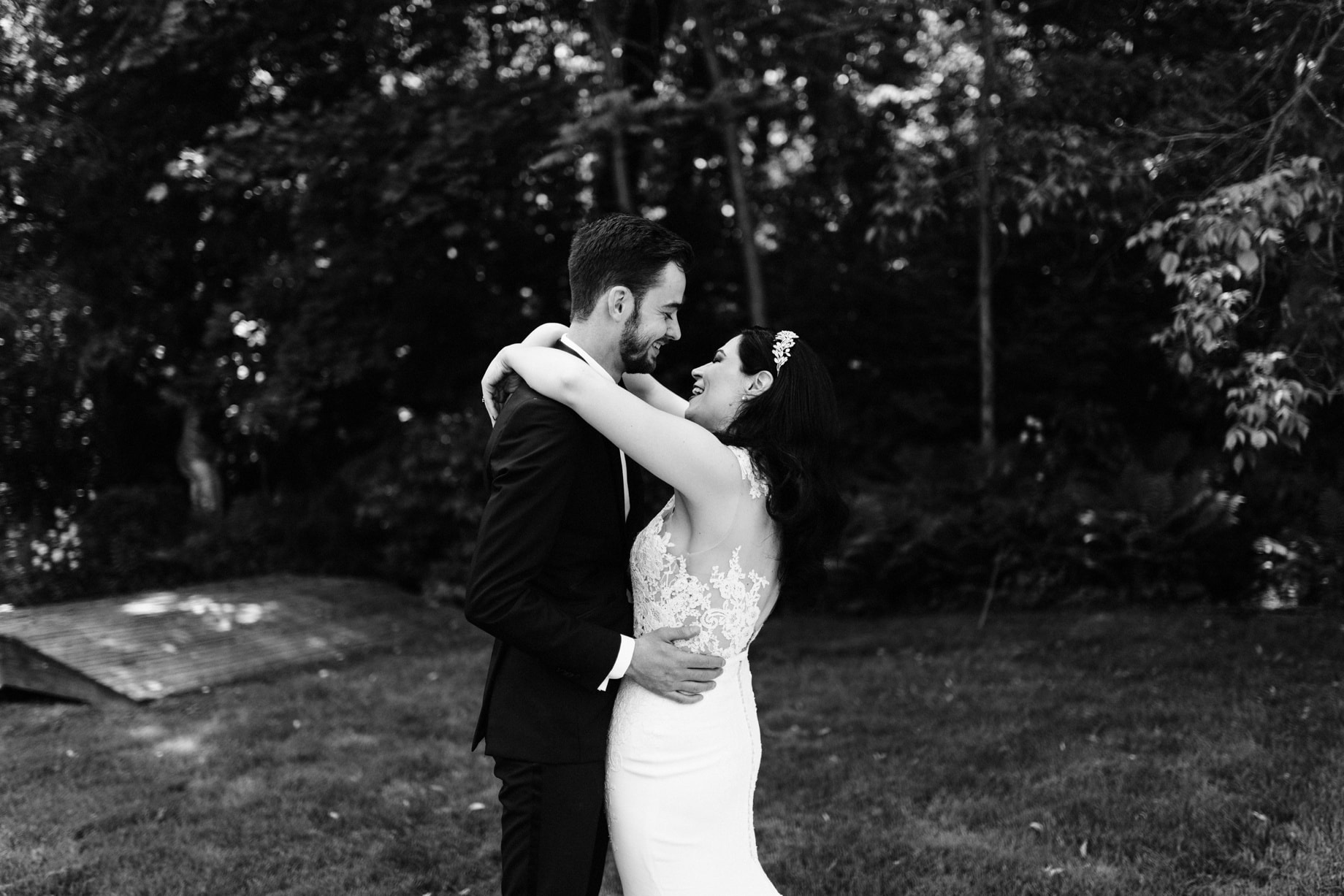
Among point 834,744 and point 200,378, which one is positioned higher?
point 200,378

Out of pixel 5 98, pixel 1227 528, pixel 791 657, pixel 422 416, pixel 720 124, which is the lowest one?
pixel 791 657

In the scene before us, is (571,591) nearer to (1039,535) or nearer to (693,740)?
(693,740)

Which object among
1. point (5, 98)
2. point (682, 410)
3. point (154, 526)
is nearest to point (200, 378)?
A: point (154, 526)

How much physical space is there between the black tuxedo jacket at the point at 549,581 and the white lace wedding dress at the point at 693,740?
0.26 ft

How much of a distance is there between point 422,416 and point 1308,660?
8.82 meters

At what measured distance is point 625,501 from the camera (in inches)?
100

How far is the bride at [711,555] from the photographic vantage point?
2.39 meters

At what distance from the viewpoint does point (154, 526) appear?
11773 millimetres

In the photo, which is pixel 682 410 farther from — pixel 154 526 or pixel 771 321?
pixel 154 526

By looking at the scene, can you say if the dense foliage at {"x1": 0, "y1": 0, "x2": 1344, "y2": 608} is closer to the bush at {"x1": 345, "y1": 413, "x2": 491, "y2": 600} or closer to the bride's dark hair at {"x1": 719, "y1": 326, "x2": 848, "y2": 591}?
the bush at {"x1": 345, "y1": 413, "x2": 491, "y2": 600}

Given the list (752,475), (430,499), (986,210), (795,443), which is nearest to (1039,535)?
(986,210)

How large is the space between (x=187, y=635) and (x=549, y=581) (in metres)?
6.39

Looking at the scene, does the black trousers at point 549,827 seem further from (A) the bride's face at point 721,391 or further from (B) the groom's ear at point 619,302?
(B) the groom's ear at point 619,302

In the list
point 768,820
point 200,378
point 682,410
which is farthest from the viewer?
point 200,378
